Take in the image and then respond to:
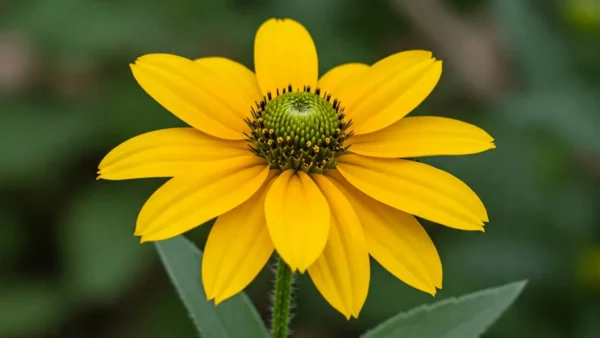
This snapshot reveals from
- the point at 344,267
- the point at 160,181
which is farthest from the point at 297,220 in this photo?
the point at 160,181

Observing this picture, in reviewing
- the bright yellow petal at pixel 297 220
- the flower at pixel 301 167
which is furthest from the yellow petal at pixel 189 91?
the bright yellow petal at pixel 297 220

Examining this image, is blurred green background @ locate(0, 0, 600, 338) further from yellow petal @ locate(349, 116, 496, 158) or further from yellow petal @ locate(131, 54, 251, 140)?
yellow petal @ locate(131, 54, 251, 140)

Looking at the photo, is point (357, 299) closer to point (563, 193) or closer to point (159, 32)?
point (563, 193)

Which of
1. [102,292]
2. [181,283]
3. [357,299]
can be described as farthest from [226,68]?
[102,292]

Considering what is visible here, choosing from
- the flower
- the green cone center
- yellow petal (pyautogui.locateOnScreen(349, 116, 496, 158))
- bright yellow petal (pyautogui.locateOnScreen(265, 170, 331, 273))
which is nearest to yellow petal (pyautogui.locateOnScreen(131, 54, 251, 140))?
the flower

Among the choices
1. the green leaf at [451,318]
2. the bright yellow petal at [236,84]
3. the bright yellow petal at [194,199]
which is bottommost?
the green leaf at [451,318]

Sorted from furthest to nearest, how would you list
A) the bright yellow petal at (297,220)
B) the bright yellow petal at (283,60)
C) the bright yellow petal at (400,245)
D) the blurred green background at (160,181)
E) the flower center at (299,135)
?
1. the blurred green background at (160,181)
2. the bright yellow petal at (283,60)
3. the flower center at (299,135)
4. the bright yellow petal at (400,245)
5. the bright yellow petal at (297,220)

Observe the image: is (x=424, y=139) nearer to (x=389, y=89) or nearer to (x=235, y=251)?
(x=389, y=89)

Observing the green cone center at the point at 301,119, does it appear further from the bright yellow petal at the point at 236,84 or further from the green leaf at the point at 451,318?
the green leaf at the point at 451,318
